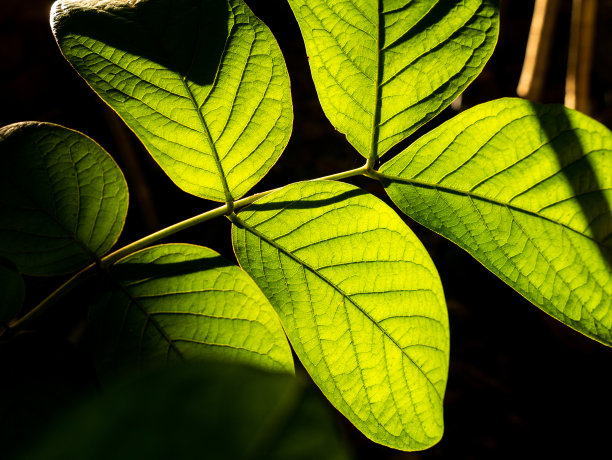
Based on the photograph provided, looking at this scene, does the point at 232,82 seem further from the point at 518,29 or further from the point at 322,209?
the point at 518,29

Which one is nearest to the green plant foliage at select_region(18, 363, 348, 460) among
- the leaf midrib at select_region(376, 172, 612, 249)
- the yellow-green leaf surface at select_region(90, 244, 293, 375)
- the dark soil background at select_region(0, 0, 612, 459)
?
the yellow-green leaf surface at select_region(90, 244, 293, 375)

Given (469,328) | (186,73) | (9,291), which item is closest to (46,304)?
(9,291)

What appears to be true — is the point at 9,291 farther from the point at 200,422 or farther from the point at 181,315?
the point at 200,422

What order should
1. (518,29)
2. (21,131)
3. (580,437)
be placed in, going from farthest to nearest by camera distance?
(518,29), (580,437), (21,131)

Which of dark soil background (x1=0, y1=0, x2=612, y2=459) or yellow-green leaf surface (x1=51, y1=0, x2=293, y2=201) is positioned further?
dark soil background (x1=0, y1=0, x2=612, y2=459)

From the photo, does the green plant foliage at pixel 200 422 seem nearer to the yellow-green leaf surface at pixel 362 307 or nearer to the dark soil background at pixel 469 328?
the yellow-green leaf surface at pixel 362 307

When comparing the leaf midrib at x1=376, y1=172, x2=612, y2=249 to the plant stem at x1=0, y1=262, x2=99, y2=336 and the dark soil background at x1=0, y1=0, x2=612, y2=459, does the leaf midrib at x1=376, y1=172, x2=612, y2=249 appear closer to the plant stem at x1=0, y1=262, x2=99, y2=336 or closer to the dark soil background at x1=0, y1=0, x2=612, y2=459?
the plant stem at x1=0, y1=262, x2=99, y2=336

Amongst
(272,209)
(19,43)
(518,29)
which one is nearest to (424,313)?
(272,209)
